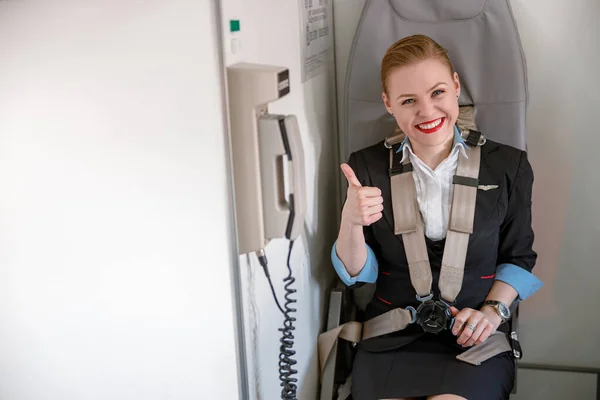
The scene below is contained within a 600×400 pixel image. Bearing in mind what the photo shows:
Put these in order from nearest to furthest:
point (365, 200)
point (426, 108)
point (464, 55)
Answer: point (365, 200), point (426, 108), point (464, 55)

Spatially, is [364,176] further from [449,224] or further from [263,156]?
[263,156]

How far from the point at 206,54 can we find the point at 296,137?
0.71 feet

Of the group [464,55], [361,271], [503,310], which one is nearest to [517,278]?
[503,310]

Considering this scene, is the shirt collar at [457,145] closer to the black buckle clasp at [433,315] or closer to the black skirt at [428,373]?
the black buckle clasp at [433,315]

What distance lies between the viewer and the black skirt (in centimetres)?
188

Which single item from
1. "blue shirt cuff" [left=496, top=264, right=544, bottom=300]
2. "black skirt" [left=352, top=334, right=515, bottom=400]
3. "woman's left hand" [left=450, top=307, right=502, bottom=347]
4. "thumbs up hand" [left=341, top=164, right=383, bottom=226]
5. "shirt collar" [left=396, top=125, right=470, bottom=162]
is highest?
"shirt collar" [left=396, top=125, right=470, bottom=162]

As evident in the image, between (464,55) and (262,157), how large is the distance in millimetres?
1089

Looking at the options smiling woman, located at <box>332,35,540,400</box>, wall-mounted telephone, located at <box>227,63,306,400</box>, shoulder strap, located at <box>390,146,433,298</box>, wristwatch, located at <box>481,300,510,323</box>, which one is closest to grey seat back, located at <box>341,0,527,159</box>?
smiling woman, located at <box>332,35,540,400</box>

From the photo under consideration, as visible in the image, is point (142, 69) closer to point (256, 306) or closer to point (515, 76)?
point (256, 306)

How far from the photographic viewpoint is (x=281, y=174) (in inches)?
51.3

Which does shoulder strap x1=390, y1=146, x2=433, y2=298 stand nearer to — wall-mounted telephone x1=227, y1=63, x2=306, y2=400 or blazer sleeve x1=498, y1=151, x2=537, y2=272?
blazer sleeve x1=498, y1=151, x2=537, y2=272

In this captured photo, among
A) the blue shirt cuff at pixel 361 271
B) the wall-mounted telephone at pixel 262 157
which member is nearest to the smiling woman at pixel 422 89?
the blue shirt cuff at pixel 361 271

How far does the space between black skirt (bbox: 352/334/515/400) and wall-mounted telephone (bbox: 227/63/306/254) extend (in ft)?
2.60

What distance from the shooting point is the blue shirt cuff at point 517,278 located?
2.01m
